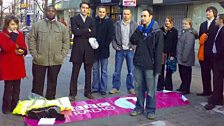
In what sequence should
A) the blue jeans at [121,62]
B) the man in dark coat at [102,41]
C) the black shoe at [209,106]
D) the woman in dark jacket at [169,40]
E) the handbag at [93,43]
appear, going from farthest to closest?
the woman in dark jacket at [169,40] → the blue jeans at [121,62] → the man in dark coat at [102,41] → the handbag at [93,43] → the black shoe at [209,106]

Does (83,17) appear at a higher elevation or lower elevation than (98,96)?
higher

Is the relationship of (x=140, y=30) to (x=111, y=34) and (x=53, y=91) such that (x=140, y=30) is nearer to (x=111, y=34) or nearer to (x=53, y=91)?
(x=111, y=34)

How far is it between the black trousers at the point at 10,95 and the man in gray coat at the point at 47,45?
22.8 inches

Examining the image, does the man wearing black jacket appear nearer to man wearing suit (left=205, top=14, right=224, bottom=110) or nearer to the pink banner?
the pink banner

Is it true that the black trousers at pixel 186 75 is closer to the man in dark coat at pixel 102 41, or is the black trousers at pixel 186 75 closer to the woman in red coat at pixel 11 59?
the man in dark coat at pixel 102 41

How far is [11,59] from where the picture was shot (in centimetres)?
597

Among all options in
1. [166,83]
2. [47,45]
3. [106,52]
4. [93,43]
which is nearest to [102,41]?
[106,52]

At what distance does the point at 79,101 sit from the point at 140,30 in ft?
6.98

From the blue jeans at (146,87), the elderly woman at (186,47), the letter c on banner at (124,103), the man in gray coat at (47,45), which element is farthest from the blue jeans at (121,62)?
the blue jeans at (146,87)

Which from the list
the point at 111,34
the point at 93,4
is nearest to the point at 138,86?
the point at 111,34

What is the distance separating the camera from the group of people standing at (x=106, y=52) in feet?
19.2

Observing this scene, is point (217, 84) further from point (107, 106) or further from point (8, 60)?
point (8, 60)

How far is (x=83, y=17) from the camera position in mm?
6934

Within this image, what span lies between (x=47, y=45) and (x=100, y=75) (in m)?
1.71
